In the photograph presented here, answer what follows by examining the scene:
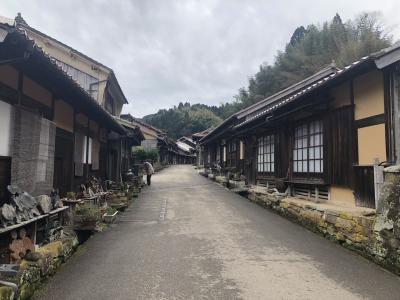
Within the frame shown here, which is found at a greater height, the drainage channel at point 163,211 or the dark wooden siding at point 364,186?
the dark wooden siding at point 364,186

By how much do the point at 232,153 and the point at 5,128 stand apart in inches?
710

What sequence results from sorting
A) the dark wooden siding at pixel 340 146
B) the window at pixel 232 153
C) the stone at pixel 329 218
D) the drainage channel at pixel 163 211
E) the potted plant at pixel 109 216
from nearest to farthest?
the stone at pixel 329 218
the dark wooden siding at pixel 340 146
the potted plant at pixel 109 216
the drainage channel at pixel 163 211
the window at pixel 232 153

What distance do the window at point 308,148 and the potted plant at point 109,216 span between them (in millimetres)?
6261

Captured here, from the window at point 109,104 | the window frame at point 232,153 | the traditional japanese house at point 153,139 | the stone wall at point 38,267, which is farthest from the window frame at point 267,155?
the traditional japanese house at point 153,139

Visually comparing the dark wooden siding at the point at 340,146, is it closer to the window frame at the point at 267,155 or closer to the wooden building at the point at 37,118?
the window frame at the point at 267,155

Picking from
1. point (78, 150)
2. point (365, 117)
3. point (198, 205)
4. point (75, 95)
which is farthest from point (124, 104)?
point (365, 117)

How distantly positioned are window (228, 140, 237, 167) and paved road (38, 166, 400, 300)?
12120mm

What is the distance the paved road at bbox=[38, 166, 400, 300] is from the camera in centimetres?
483

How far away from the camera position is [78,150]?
9703 mm

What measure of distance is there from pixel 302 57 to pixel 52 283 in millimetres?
35801

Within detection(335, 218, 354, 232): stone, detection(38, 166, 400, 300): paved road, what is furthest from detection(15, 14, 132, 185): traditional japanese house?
detection(335, 218, 354, 232): stone

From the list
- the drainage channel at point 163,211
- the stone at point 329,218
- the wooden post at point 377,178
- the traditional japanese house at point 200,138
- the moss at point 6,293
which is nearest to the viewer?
the moss at point 6,293

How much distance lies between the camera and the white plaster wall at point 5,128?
5328mm

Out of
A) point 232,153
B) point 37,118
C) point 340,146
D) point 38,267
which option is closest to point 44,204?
point 38,267
